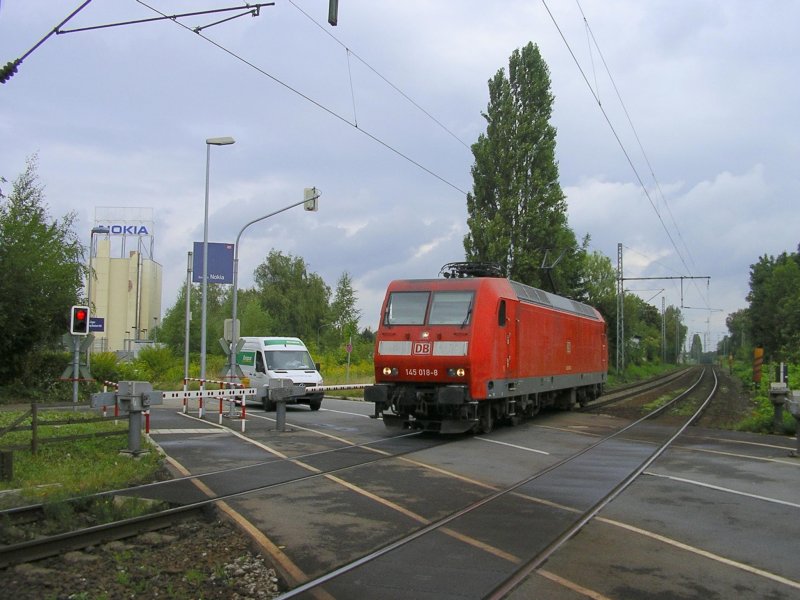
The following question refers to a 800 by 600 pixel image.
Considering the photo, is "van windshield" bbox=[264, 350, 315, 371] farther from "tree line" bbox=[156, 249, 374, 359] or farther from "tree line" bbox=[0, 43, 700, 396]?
"tree line" bbox=[156, 249, 374, 359]

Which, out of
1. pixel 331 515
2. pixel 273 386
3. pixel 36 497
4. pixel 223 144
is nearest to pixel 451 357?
pixel 273 386

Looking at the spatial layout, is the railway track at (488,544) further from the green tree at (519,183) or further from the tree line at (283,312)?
the tree line at (283,312)

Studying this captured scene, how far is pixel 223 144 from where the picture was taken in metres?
23.8

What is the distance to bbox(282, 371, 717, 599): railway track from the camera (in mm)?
5672

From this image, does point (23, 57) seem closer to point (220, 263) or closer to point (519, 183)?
point (220, 263)

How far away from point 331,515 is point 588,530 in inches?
106

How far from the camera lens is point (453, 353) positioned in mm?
15016

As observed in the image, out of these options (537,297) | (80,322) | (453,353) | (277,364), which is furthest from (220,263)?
(453,353)

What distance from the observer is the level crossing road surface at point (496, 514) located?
597cm

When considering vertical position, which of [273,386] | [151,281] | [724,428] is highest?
[151,281]

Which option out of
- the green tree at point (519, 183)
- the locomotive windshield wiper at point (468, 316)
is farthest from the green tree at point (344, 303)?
the locomotive windshield wiper at point (468, 316)

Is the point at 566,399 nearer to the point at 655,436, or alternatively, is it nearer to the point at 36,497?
the point at 655,436

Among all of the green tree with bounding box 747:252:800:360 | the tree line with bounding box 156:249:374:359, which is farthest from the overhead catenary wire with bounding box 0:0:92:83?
the green tree with bounding box 747:252:800:360

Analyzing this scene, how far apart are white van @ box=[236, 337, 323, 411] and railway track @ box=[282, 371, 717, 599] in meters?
13.7
